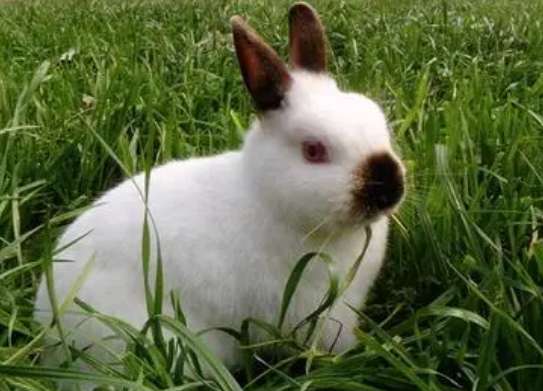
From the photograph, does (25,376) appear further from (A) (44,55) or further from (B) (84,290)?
(A) (44,55)

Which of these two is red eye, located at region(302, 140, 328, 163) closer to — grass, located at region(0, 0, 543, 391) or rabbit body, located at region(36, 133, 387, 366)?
rabbit body, located at region(36, 133, 387, 366)

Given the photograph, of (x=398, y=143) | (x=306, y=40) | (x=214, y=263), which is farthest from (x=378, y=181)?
(x=398, y=143)

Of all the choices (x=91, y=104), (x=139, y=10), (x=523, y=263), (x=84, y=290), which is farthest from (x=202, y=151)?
(x=139, y=10)

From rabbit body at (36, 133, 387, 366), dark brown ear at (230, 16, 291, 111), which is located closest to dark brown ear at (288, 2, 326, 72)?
dark brown ear at (230, 16, 291, 111)

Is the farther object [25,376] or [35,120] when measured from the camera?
[35,120]

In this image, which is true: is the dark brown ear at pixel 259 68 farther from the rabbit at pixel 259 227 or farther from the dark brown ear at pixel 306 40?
the dark brown ear at pixel 306 40

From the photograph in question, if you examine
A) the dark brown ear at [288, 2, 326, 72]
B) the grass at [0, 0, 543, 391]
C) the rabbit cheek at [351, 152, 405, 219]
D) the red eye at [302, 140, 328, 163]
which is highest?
the dark brown ear at [288, 2, 326, 72]
